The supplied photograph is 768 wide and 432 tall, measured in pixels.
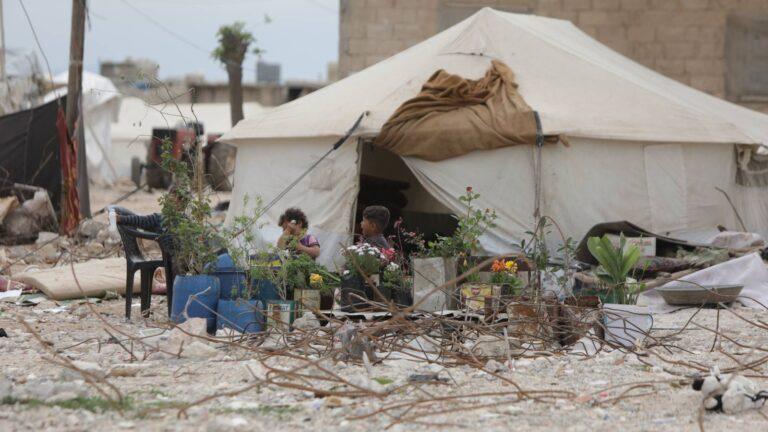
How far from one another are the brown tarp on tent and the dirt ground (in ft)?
12.4

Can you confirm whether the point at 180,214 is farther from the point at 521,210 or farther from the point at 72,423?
the point at 521,210

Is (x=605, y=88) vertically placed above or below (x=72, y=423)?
above

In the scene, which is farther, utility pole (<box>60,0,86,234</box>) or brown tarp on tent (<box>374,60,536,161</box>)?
utility pole (<box>60,0,86,234</box>)

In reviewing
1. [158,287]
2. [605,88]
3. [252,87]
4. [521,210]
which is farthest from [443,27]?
[252,87]

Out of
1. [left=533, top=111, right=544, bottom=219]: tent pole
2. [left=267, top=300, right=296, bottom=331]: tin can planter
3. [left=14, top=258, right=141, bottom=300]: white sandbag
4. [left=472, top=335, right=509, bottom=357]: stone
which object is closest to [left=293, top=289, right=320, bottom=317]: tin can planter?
[left=267, top=300, right=296, bottom=331]: tin can planter

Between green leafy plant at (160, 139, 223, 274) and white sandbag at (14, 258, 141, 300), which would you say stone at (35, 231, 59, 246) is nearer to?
white sandbag at (14, 258, 141, 300)

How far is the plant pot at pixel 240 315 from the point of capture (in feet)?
19.8

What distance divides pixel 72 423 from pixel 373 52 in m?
12.6

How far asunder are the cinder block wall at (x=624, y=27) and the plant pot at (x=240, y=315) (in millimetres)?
10401

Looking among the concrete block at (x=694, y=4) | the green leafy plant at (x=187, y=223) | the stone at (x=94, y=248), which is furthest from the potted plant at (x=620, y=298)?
the concrete block at (x=694, y=4)

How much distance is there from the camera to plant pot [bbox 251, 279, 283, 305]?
6227mm

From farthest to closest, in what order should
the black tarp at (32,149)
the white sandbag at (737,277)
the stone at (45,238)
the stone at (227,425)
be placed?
the black tarp at (32,149) < the stone at (45,238) < the white sandbag at (737,277) < the stone at (227,425)

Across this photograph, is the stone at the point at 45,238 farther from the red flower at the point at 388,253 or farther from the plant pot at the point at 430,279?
the plant pot at the point at 430,279

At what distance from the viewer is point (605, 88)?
10.6 m
